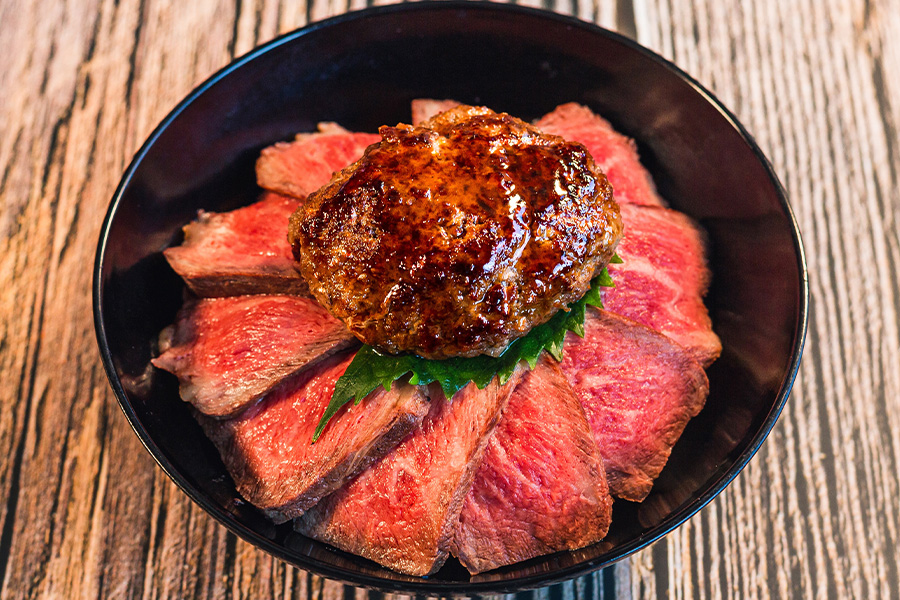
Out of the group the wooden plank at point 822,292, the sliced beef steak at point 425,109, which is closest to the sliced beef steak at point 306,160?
the sliced beef steak at point 425,109

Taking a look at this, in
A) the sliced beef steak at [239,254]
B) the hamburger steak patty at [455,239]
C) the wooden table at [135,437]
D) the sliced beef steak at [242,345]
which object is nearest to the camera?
the hamburger steak patty at [455,239]

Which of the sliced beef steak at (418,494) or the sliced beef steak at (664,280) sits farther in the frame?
the sliced beef steak at (664,280)

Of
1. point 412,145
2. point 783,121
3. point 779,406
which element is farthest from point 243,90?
point 783,121

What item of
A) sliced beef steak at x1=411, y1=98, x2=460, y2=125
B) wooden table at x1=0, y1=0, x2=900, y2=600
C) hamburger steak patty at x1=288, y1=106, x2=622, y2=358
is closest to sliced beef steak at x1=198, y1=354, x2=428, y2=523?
hamburger steak patty at x1=288, y1=106, x2=622, y2=358

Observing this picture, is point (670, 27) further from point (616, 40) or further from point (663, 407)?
point (663, 407)

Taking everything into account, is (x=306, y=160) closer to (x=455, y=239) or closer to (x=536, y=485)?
(x=455, y=239)

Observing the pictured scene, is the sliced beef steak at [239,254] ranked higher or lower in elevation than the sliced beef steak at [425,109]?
lower

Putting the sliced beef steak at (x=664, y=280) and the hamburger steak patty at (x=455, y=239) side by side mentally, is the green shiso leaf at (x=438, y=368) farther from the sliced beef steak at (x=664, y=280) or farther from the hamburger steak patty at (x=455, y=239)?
the sliced beef steak at (x=664, y=280)

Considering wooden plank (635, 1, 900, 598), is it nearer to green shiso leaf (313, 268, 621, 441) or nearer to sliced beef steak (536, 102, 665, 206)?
sliced beef steak (536, 102, 665, 206)
